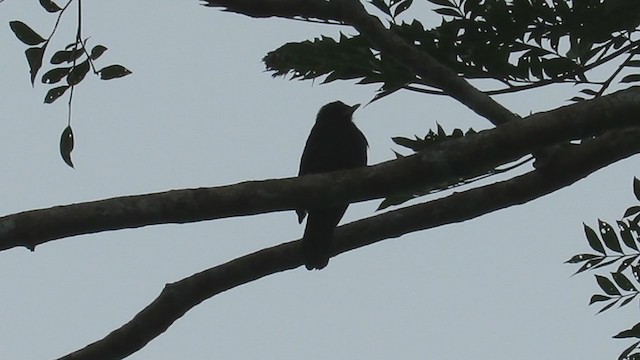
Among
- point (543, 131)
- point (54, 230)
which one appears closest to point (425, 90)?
→ point (543, 131)

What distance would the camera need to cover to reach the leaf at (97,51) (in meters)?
3.96

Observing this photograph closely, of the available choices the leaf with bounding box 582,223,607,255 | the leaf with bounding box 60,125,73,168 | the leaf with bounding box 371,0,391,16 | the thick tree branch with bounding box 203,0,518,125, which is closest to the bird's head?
the leaf with bounding box 371,0,391,16

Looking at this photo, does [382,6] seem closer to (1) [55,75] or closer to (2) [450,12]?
(2) [450,12]

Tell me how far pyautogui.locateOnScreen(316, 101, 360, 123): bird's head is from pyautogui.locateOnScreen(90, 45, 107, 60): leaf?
246 centimetres

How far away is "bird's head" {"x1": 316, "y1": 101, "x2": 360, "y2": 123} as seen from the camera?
6279mm

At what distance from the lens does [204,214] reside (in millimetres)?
3441

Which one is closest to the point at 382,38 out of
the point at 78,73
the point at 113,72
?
the point at 113,72

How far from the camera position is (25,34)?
12.8 feet

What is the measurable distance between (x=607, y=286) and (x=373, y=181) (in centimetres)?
191

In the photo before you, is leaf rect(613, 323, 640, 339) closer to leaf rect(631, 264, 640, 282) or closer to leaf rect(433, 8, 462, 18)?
leaf rect(631, 264, 640, 282)

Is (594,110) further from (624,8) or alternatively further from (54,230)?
(54,230)

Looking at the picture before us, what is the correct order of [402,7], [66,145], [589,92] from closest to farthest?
[66,145], [589,92], [402,7]

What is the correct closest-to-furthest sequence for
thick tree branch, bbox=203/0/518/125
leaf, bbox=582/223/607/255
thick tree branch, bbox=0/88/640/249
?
thick tree branch, bbox=0/88/640/249, thick tree branch, bbox=203/0/518/125, leaf, bbox=582/223/607/255

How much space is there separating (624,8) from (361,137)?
1844 millimetres
